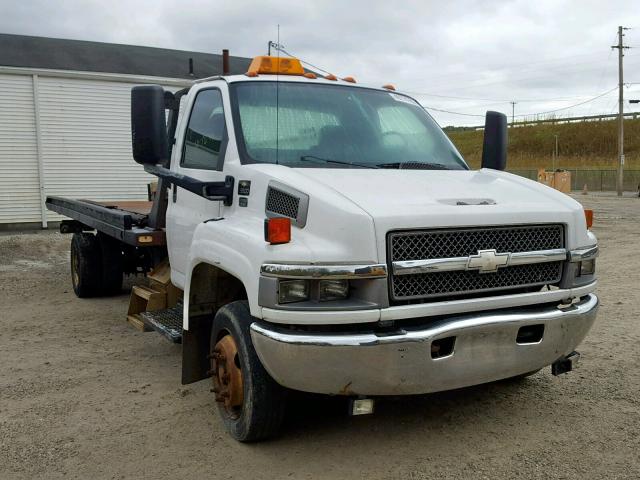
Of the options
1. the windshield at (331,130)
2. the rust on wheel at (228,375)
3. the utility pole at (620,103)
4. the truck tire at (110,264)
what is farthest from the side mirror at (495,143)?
the utility pole at (620,103)

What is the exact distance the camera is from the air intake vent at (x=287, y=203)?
353 centimetres

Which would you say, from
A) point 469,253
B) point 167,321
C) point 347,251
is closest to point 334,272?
point 347,251

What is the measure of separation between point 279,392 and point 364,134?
76.7 inches

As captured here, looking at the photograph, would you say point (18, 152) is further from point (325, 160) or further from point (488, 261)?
point (488, 261)

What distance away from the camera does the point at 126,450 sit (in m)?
3.88

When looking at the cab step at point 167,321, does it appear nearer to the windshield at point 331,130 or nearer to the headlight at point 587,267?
the windshield at point 331,130

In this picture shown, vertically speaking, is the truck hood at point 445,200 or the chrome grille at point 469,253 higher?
the truck hood at point 445,200

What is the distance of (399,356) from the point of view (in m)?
3.27

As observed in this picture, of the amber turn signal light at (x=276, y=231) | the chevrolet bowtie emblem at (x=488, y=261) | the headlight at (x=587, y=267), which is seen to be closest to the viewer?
the amber turn signal light at (x=276, y=231)

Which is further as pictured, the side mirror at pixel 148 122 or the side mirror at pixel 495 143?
the side mirror at pixel 495 143

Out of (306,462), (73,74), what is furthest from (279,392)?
(73,74)

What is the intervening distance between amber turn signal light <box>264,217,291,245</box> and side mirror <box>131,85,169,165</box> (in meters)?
1.33

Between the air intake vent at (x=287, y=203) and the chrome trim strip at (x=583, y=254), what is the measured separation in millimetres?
1640

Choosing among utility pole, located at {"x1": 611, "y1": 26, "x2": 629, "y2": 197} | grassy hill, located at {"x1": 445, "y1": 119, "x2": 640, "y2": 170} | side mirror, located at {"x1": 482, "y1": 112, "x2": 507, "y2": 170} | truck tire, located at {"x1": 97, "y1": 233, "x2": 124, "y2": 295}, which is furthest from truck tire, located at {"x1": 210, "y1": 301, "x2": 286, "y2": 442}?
grassy hill, located at {"x1": 445, "y1": 119, "x2": 640, "y2": 170}
